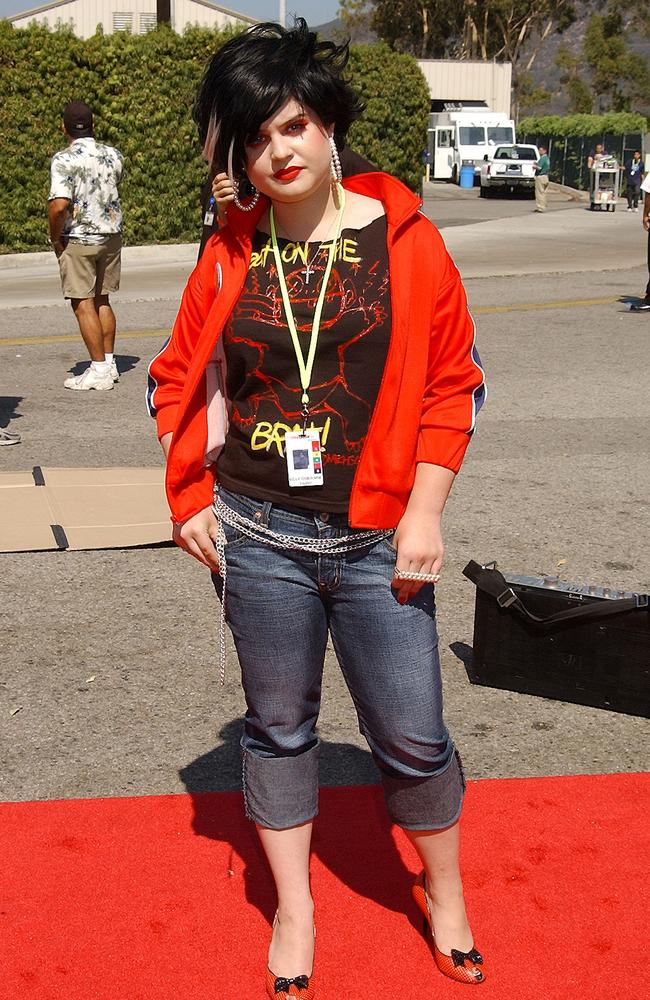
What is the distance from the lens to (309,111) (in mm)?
2557

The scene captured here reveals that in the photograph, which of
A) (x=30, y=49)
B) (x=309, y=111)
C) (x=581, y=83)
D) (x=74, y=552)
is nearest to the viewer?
(x=309, y=111)

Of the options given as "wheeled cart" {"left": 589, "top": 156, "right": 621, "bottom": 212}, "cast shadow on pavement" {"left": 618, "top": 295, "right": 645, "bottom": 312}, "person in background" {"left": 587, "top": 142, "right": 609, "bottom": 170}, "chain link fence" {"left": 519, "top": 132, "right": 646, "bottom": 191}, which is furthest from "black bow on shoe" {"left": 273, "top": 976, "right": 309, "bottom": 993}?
"chain link fence" {"left": 519, "top": 132, "right": 646, "bottom": 191}

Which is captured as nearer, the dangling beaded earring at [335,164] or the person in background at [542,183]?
the dangling beaded earring at [335,164]

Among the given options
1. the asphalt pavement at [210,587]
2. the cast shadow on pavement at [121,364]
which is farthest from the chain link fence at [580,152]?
the cast shadow on pavement at [121,364]

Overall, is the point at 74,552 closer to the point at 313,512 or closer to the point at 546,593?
the point at 546,593

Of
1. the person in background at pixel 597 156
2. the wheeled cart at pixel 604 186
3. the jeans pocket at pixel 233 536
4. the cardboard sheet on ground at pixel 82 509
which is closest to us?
the jeans pocket at pixel 233 536

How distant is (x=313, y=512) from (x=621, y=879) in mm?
1418

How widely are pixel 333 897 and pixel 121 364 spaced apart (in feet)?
26.7

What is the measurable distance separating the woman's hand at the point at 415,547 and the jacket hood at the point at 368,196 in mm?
638

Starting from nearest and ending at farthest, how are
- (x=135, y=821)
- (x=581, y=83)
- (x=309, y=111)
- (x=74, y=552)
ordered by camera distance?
(x=309, y=111), (x=135, y=821), (x=74, y=552), (x=581, y=83)

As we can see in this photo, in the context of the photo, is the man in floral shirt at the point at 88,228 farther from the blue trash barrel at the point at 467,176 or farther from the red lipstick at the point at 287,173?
the blue trash barrel at the point at 467,176

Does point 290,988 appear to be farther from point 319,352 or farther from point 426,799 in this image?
point 319,352

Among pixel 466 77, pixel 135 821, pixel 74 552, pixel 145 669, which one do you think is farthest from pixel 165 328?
pixel 466 77

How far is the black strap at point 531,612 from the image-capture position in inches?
162
